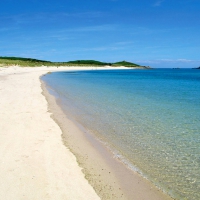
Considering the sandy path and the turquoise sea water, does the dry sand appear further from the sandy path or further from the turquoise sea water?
the turquoise sea water

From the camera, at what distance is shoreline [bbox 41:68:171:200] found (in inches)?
196

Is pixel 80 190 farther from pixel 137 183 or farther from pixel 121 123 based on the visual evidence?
pixel 121 123

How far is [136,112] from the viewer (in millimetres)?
13141

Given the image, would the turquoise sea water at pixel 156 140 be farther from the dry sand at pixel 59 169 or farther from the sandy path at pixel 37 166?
the sandy path at pixel 37 166

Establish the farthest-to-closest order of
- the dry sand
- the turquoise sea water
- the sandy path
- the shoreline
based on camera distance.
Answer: the turquoise sea water < the shoreline < the dry sand < the sandy path

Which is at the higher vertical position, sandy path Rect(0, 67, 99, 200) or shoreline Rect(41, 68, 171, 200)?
sandy path Rect(0, 67, 99, 200)

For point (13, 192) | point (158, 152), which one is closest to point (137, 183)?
point (158, 152)

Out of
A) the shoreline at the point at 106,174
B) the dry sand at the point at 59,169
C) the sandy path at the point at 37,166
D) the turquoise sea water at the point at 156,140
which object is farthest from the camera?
the turquoise sea water at the point at 156,140

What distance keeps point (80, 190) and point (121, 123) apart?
6131mm

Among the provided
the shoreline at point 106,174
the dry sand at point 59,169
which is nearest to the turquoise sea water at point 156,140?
the shoreline at point 106,174

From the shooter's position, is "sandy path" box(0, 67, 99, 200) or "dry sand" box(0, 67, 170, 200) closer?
"sandy path" box(0, 67, 99, 200)

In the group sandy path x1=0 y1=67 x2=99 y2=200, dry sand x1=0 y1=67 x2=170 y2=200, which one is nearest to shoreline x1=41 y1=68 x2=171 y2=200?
dry sand x1=0 y1=67 x2=170 y2=200

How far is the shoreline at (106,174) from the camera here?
16.3ft

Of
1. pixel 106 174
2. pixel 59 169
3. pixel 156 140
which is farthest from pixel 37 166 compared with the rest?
pixel 156 140
